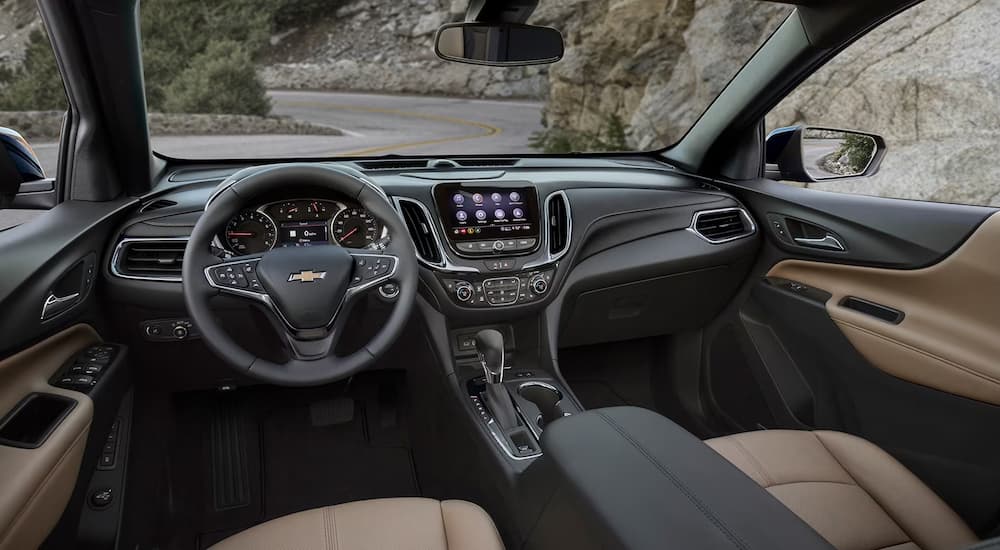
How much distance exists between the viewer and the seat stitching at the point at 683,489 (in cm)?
98

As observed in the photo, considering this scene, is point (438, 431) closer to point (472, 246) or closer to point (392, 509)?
point (472, 246)

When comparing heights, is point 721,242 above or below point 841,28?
below

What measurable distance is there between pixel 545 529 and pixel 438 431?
4.17ft

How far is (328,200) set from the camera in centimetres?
204

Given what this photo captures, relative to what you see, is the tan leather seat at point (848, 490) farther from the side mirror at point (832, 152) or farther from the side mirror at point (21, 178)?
the side mirror at point (21, 178)

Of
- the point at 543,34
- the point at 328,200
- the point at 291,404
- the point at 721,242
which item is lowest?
the point at 291,404

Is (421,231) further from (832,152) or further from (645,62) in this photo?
(645,62)

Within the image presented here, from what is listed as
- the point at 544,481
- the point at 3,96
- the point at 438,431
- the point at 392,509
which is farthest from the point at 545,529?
the point at 3,96

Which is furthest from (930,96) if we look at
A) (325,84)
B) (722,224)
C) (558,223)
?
(325,84)

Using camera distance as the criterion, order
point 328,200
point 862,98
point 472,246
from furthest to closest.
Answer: point 862,98 < point 472,246 < point 328,200

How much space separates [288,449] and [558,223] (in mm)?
1351

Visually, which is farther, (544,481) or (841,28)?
(841,28)

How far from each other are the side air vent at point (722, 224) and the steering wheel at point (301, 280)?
1.30 m

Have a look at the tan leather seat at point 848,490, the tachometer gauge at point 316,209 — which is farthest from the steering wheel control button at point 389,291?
the tan leather seat at point 848,490
